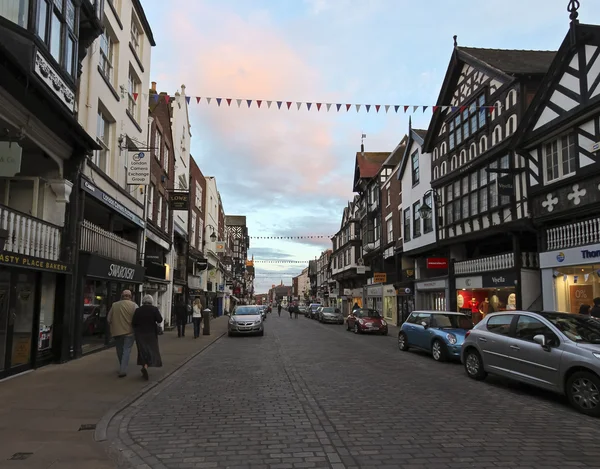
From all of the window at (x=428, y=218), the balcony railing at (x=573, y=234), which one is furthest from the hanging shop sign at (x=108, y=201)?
the window at (x=428, y=218)

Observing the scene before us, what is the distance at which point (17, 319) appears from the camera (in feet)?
32.8

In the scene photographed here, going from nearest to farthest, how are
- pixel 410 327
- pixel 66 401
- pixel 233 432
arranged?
pixel 233 432 → pixel 66 401 → pixel 410 327

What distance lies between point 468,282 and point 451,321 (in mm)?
7730

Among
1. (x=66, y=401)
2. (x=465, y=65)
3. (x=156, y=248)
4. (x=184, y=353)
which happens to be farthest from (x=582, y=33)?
(x=156, y=248)

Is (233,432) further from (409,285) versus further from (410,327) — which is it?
A: (409,285)

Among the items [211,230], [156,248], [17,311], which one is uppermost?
[211,230]

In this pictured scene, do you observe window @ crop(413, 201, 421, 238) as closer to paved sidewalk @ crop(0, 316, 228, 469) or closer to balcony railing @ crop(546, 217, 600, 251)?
balcony railing @ crop(546, 217, 600, 251)

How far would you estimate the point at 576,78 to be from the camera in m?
15.0

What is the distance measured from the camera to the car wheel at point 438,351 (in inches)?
519

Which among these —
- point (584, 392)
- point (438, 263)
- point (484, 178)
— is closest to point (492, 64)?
point (484, 178)

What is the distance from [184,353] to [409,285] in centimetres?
1782

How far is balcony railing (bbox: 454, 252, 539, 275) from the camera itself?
17.9 metres

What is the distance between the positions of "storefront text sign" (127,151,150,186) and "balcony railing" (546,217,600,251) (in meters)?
13.9

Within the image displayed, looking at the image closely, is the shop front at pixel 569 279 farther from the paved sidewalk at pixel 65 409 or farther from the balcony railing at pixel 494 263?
the paved sidewalk at pixel 65 409
